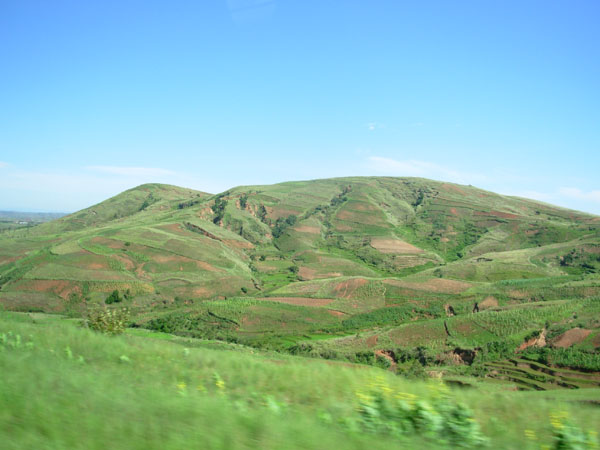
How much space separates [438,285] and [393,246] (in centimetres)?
4322

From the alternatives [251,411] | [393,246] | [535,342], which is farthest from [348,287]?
[251,411]

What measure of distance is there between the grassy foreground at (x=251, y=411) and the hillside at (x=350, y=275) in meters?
29.7

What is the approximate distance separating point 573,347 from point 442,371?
489 inches

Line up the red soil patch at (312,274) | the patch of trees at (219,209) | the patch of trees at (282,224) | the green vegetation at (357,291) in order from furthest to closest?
the patch of trees at (282,224)
the patch of trees at (219,209)
the red soil patch at (312,274)
the green vegetation at (357,291)

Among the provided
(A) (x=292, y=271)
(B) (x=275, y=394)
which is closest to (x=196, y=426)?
(B) (x=275, y=394)

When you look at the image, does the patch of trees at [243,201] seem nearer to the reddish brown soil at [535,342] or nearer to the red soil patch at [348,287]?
the red soil patch at [348,287]

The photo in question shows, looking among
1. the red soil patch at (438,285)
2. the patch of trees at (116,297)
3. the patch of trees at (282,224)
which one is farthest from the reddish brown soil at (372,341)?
the patch of trees at (282,224)

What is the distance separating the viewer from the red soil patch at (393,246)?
108350 mm

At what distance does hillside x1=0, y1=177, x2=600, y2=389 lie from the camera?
4219cm

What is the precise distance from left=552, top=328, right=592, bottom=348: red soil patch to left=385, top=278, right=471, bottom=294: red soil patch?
2703cm

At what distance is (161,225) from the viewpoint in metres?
95.4

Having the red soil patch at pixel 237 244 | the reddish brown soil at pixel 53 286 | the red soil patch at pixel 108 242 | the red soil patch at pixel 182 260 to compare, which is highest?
the red soil patch at pixel 237 244

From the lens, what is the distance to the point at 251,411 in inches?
215

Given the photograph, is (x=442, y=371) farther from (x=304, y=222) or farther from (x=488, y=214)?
(x=488, y=214)
